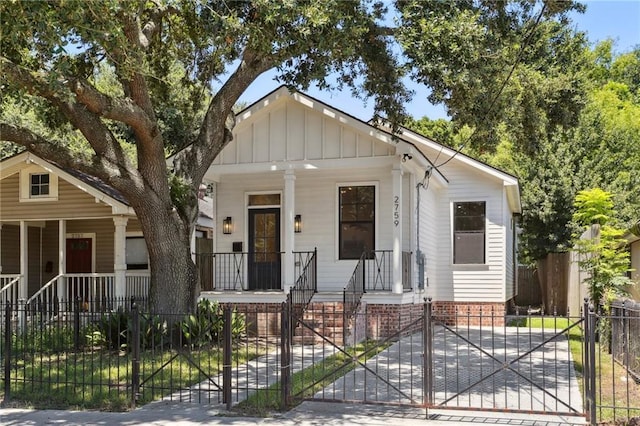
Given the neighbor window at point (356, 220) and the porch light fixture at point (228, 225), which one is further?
the porch light fixture at point (228, 225)

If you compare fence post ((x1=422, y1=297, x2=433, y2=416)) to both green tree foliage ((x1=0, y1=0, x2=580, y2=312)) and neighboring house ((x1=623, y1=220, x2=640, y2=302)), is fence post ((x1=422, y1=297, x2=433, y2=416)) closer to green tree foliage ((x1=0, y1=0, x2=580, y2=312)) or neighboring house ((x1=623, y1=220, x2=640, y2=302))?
green tree foliage ((x1=0, y1=0, x2=580, y2=312))

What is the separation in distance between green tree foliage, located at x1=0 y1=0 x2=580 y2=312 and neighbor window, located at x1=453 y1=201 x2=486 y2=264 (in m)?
4.52

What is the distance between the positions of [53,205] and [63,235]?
0.84 meters

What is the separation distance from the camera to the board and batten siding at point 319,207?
15.9m

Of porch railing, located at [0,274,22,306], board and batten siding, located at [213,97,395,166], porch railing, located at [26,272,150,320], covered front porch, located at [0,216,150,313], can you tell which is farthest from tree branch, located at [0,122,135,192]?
covered front porch, located at [0,216,150,313]

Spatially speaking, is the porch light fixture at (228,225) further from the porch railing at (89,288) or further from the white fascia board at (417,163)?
the white fascia board at (417,163)

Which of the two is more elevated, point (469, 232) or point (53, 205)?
point (53, 205)

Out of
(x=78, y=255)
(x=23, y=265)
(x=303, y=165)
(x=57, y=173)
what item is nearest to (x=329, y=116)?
(x=303, y=165)

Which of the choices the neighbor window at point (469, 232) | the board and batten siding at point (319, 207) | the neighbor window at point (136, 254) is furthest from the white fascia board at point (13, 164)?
the neighbor window at point (469, 232)

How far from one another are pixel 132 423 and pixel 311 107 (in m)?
9.35

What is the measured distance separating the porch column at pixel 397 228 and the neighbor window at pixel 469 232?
185 inches

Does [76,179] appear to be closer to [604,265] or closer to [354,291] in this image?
[354,291]

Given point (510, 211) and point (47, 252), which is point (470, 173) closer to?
point (510, 211)

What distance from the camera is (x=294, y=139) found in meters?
15.6
